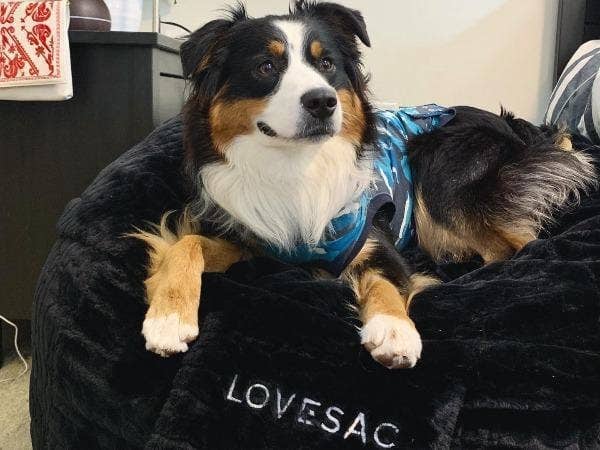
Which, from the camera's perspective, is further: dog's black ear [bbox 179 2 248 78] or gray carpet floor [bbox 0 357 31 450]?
gray carpet floor [bbox 0 357 31 450]

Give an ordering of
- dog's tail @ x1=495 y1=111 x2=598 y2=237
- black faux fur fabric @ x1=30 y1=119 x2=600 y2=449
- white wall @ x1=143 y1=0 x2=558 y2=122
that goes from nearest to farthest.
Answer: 1. black faux fur fabric @ x1=30 y1=119 x2=600 y2=449
2. dog's tail @ x1=495 y1=111 x2=598 y2=237
3. white wall @ x1=143 y1=0 x2=558 y2=122

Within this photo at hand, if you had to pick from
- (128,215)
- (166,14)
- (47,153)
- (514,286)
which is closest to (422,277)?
(514,286)

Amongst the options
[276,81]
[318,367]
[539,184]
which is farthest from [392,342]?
[539,184]

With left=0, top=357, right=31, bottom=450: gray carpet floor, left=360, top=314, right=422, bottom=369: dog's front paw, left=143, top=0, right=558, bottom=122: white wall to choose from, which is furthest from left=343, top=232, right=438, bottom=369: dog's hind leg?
left=143, top=0, right=558, bottom=122: white wall

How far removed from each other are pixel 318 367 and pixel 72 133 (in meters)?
1.36

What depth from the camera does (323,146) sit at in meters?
1.45

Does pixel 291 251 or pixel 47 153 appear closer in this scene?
pixel 291 251

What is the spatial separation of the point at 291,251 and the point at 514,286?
0.56 meters

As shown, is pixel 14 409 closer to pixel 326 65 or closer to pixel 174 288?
pixel 174 288

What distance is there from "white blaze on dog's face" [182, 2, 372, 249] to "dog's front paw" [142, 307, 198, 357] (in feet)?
1.42

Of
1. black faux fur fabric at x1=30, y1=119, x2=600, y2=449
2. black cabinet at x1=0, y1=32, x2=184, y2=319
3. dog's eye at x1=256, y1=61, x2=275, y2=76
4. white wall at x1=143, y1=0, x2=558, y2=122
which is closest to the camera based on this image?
black faux fur fabric at x1=30, y1=119, x2=600, y2=449

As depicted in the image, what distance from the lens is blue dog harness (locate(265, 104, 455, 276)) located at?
1.45m

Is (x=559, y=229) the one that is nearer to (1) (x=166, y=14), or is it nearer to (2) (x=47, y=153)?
(2) (x=47, y=153)

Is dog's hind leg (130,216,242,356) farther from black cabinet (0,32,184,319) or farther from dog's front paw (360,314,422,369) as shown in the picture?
black cabinet (0,32,184,319)
